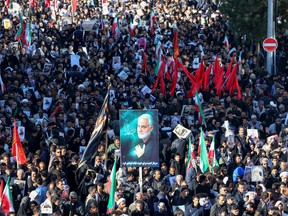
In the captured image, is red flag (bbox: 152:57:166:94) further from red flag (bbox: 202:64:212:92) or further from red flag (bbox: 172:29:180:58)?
red flag (bbox: 172:29:180:58)

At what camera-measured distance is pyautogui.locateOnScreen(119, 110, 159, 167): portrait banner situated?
61.0ft

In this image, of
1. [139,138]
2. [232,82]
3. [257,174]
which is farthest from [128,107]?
[257,174]

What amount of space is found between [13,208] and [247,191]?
3.71 metres

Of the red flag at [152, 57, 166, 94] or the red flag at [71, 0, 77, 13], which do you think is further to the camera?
the red flag at [71, 0, 77, 13]

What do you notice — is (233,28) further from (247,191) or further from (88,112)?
(247,191)

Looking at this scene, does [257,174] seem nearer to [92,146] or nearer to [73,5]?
[92,146]

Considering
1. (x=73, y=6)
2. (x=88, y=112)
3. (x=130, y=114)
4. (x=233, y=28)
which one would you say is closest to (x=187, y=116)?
(x=88, y=112)

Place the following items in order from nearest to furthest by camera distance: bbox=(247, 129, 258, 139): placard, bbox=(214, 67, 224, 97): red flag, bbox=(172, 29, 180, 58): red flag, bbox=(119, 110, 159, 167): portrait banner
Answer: bbox=(119, 110, 159, 167): portrait banner → bbox=(247, 129, 258, 139): placard → bbox=(214, 67, 224, 97): red flag → bbox=(172, 29, 180, 58): red flag

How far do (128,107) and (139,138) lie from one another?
632cm

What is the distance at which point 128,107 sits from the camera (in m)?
25.0

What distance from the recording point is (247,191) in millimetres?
18172

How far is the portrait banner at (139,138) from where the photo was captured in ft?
61.0

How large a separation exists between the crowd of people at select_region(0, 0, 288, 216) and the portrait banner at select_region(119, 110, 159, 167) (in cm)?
36

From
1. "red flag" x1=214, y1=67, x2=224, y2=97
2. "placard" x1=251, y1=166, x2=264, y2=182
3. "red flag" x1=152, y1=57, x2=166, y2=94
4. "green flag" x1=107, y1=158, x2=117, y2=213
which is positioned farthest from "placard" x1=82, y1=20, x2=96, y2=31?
"green flag" x1=107, y1=158, x2=117, y2=213
